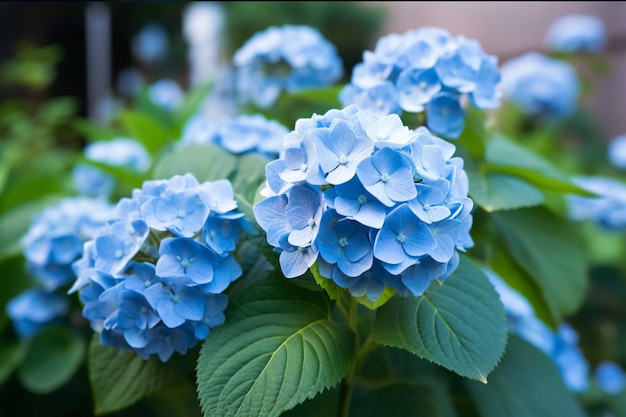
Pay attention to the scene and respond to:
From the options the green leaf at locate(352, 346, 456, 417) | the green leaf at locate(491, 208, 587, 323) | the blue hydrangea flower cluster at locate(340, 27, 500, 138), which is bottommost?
the green leaf at locate(352, 346, 456, 417)

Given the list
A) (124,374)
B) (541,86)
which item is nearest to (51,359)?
(124,374)

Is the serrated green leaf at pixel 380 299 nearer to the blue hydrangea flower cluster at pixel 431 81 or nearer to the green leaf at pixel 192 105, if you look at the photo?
the blue hydrangea flower cluster at pixel 431 81

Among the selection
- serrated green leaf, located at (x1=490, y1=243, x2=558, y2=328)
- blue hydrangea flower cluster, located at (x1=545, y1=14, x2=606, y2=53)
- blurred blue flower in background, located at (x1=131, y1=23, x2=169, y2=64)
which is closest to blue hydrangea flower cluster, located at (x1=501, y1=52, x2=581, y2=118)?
blue hydrangea flower cluster, located at (x1=545, y1=14, x2=606, y2=53)

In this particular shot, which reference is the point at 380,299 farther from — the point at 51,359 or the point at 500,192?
the point at 51,359

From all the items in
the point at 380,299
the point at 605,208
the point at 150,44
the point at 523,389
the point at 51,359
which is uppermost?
the point at 380,299

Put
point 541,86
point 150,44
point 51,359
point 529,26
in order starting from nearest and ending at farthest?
point 51,359 → point 541,86 → point 529,26 → point 150,44

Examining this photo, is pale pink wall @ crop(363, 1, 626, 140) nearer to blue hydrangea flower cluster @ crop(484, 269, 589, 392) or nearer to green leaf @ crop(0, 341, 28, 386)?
blue hydrangea flower cluster @ crop(484, 269, 589, 392)
